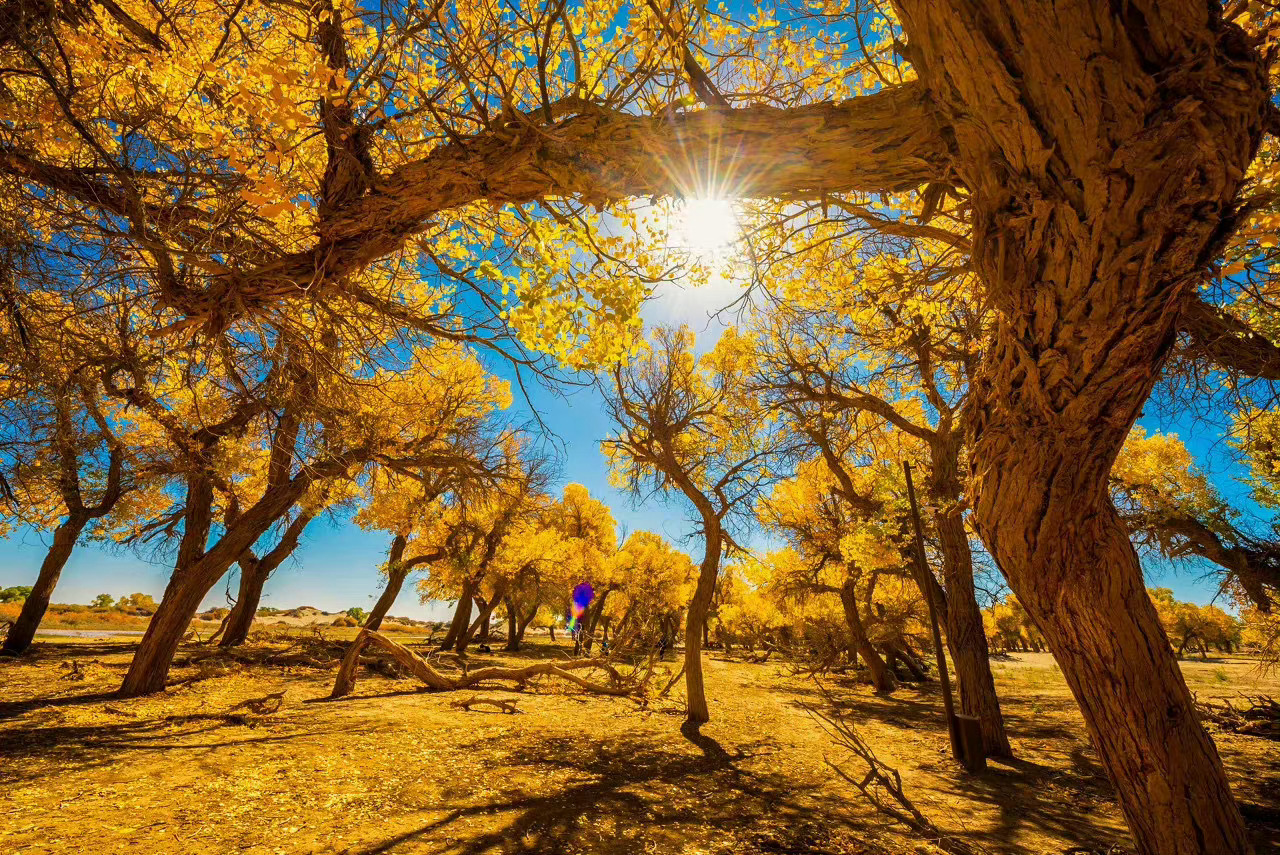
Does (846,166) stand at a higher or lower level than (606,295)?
higher

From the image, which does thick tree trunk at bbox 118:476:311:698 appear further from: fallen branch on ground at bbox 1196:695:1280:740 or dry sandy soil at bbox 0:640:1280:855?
fallen branch on ground at bbox 1196:695:1280:740

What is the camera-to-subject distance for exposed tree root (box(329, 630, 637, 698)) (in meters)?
8.84

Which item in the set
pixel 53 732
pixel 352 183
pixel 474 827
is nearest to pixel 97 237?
pixel 352 183

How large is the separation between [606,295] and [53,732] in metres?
7.72

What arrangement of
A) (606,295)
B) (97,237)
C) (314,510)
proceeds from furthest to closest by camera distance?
(314,510), (97,237), (606,295)

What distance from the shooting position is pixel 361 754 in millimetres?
5273

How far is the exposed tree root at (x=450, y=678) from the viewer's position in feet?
29.0

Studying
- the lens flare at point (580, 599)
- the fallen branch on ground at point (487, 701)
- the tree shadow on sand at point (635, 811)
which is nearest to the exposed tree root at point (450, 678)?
the fallen branch on ground at point (487, 701)

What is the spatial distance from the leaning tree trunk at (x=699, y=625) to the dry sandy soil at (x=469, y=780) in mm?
483

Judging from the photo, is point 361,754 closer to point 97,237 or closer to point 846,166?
point 97,237

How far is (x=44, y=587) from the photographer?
11.5 meters

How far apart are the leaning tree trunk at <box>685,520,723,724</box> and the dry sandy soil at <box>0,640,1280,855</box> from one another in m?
0.48

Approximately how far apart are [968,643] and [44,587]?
61.6ft

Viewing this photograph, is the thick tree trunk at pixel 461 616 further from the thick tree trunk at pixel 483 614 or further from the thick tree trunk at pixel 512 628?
the thick tree trunk at pixel 512 628
